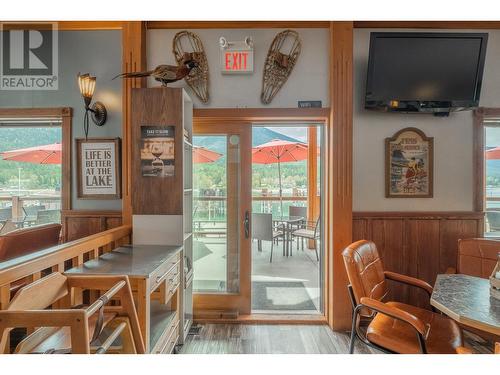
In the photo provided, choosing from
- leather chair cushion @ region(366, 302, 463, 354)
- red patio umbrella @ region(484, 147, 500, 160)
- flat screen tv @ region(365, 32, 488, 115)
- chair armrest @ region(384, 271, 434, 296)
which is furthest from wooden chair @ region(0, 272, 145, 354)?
red patio umbrella @ region(484, 147, 500, 160)

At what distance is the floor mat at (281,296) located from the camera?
311 cm

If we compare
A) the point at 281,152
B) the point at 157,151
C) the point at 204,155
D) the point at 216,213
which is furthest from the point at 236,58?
the point at 281,152

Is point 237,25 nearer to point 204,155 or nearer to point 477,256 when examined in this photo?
point 204,155

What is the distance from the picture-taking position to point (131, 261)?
1895mm

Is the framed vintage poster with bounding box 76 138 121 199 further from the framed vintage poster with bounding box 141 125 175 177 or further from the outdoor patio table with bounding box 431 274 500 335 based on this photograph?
the outdoor patio table with bounding box 431 274 500 335

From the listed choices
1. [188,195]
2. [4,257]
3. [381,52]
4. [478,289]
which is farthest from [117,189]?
[478,289]

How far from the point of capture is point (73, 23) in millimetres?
2871

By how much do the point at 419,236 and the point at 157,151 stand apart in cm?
269

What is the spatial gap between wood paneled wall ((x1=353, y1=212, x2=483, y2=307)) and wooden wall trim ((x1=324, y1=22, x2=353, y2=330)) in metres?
0.23

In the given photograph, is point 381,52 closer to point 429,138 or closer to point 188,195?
point 429,138

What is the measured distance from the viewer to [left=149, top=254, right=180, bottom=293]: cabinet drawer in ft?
5.66

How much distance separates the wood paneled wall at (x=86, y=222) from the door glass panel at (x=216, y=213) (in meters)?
0.84

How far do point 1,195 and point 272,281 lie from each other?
138 inches

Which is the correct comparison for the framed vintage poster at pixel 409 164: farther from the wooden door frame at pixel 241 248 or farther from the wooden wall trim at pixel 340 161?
the wooden door frame at pixel 241 248
